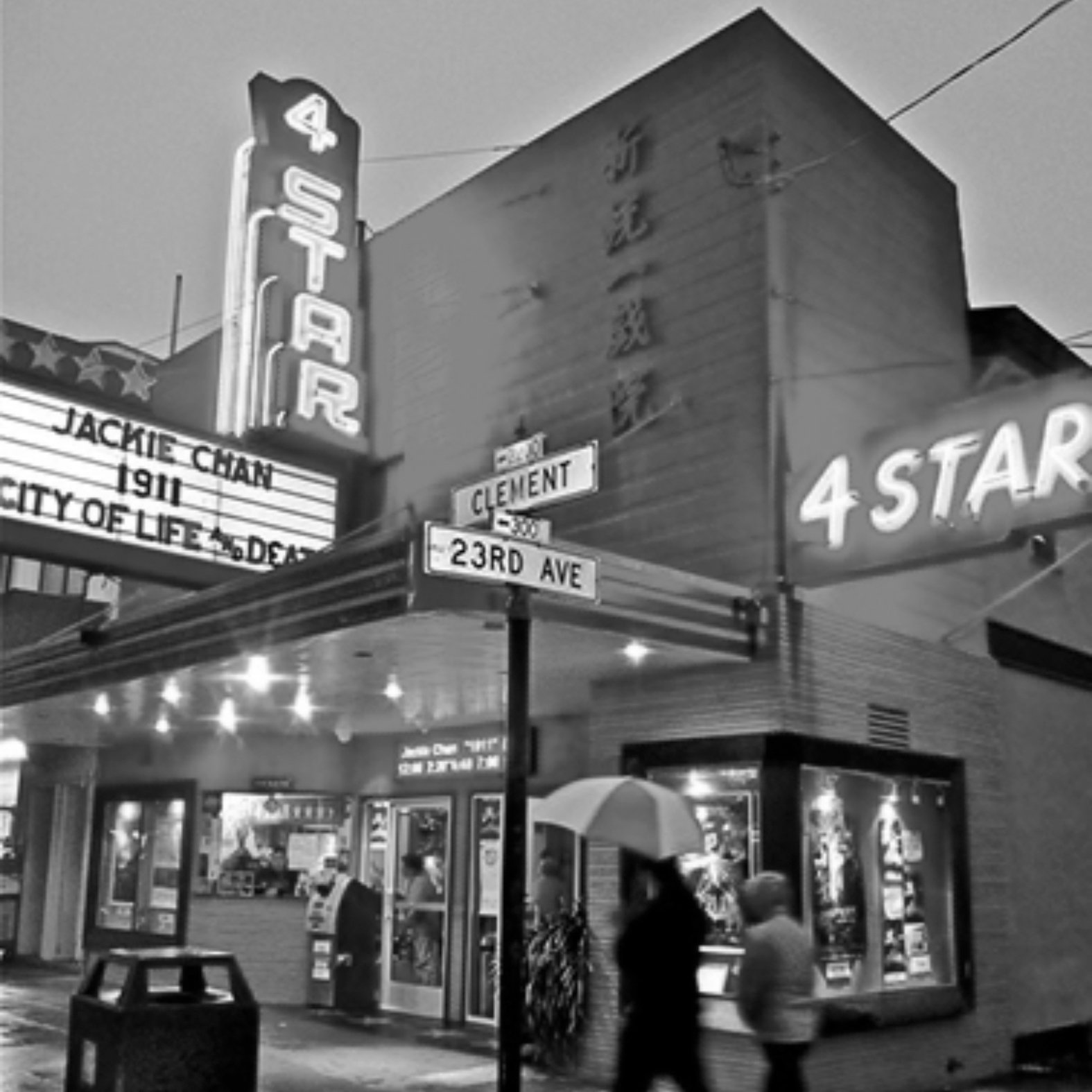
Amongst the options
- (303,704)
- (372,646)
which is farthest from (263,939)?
(372,646)

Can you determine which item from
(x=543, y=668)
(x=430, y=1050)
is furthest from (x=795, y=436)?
(x=430, y=1050)

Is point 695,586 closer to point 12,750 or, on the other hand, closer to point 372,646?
point 372,646

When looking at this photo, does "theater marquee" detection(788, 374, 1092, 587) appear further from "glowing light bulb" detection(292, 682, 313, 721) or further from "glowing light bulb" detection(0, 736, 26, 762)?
"glowing light bulb" detection(0, 736, 26, 762)

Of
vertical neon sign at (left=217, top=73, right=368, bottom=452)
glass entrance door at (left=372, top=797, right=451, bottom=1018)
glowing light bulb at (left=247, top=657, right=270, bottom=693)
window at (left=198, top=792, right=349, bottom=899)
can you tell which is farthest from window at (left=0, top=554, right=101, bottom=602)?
glowing light bulb at (left=247, top=657, right=270, bottom=693)

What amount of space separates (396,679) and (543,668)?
4.94ft

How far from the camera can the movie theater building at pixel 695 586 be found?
1047 cm

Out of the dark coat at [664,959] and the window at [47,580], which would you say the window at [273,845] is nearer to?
the window at [47,580]

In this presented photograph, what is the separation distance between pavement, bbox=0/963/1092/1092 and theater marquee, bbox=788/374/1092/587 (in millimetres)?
4547

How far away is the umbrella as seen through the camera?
24.7 ft

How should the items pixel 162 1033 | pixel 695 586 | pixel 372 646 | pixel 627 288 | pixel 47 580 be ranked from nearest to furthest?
pixel 162 1033 → pixel 695 586 → pixel 372 646 → pixel 627 288 → pixel 47 580

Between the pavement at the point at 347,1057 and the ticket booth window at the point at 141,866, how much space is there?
2.32 meters

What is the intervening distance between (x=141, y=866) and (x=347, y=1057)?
729 cm

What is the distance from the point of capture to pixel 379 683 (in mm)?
12484

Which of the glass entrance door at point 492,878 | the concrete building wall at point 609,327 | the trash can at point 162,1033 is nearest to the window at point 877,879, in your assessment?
the concrete building wall at point 609,327
